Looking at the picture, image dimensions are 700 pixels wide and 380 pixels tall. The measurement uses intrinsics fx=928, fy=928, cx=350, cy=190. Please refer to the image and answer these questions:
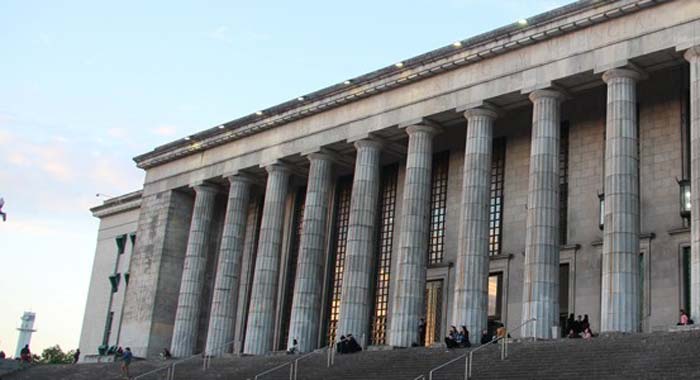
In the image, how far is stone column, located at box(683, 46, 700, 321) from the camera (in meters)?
27.6

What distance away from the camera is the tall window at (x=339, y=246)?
44.6m

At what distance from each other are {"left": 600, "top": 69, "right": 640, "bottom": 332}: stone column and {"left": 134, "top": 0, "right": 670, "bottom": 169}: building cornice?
237 centimetres

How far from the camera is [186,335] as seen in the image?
45.8 m

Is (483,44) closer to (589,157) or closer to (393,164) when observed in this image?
(589,157)

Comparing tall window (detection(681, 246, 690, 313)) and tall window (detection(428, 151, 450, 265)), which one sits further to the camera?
tall window (detection(428, 151, 450, 265))

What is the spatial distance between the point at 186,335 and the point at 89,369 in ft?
16.0

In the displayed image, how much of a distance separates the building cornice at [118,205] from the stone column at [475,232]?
2948 cm

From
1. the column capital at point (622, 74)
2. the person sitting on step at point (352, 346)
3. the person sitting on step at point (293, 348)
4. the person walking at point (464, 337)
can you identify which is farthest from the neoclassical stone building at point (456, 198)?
the person sitting on step at point (352, 346)

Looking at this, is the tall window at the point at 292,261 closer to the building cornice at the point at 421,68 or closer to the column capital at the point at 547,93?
the building cornice at the point at 421,68

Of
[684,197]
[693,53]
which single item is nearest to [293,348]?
[684,197]

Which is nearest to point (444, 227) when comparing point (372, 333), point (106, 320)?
point (372, 333)

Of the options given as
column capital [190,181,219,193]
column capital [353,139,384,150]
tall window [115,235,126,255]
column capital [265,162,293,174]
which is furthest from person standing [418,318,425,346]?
tall window [115,235,126,255]

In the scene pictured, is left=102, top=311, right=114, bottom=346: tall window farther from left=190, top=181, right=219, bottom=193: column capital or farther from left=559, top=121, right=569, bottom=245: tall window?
left=559, top=121, right=569, bottom=245: tall window

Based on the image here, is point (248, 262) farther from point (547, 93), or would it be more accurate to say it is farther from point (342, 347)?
point (547, 93)
